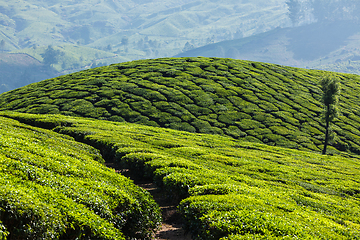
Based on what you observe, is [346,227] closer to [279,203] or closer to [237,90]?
[279,203]

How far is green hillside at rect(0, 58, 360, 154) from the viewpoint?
49.0 metres

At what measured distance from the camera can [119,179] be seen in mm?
16797

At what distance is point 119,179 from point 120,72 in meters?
55.4

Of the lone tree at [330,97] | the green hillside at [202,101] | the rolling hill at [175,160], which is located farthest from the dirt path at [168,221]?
the lone tree at [330,97]

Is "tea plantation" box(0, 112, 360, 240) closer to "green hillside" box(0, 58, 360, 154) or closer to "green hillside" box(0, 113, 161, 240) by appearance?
"green hillside" box(0, 113, 161, 240)

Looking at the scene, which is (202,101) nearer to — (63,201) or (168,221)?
(168,221)

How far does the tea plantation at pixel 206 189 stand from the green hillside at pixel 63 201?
0.18 ft

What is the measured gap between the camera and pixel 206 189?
15906 mm

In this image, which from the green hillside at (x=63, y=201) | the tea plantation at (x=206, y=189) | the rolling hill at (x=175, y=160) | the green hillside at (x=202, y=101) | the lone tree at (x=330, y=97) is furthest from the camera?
the green hillside at (x=202, y=101)

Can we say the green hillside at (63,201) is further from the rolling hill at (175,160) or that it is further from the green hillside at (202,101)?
the green hillside at (202,101)

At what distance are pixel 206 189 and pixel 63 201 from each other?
8499mm

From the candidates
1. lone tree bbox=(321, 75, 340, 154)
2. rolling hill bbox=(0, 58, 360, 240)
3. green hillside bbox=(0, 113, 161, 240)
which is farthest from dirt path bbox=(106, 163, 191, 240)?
lone tree bbox=(321, 75, 340, 154)

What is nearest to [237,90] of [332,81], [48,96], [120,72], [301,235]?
[332,81]

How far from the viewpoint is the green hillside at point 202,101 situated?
49.0 meters
